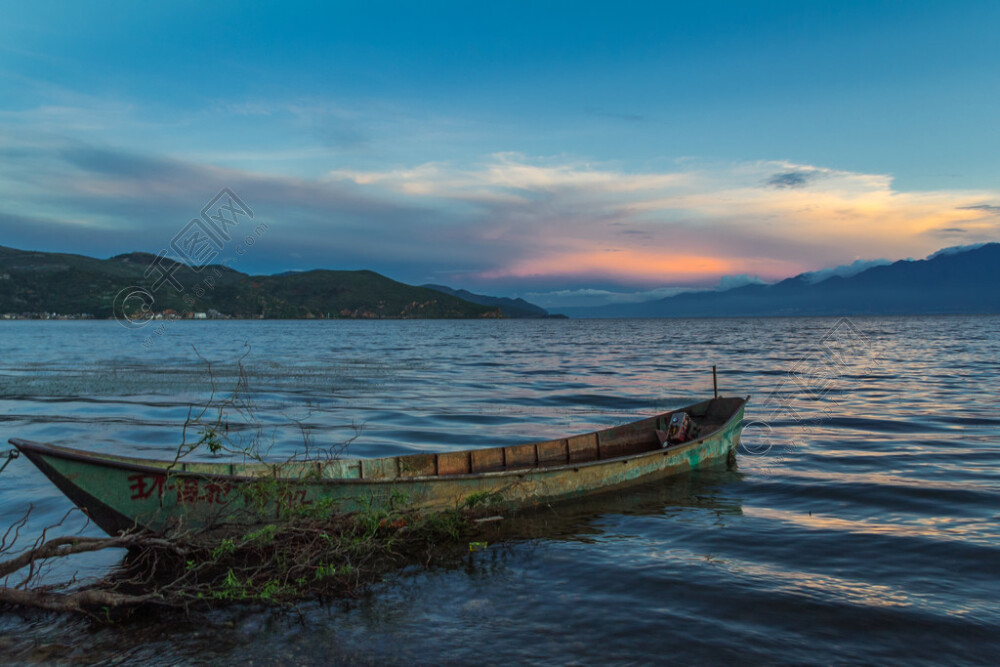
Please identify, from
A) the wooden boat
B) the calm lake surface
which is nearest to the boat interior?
the wooden boat

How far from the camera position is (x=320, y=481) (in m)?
9.67

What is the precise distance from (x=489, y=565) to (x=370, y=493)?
2.26 m

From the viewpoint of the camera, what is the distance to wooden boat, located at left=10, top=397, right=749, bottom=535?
8.60 meters

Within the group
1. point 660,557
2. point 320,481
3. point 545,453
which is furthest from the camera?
point 545,453

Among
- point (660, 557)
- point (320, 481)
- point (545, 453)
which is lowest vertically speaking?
point (660, 557)

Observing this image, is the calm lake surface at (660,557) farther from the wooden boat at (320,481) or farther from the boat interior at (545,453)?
the boat interior at (545,453)

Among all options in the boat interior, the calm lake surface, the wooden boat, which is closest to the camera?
the calm lake surface

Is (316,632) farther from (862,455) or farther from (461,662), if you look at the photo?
(862,455)

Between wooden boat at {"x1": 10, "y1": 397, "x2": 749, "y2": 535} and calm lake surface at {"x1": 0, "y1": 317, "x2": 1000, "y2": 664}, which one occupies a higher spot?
wooden boat at {"x1": 10, "y1": 397, "x2": 749, "y2": 535}

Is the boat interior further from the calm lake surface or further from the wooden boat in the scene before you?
the calm lake surface

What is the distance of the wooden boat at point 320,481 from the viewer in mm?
8602

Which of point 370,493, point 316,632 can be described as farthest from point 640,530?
point 316,632

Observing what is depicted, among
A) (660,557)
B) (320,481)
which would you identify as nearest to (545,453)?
(660,557)

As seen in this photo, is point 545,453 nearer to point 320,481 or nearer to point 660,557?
point 660,557
